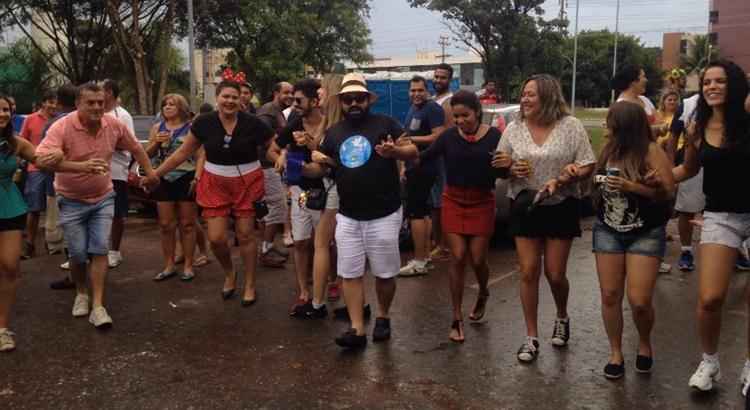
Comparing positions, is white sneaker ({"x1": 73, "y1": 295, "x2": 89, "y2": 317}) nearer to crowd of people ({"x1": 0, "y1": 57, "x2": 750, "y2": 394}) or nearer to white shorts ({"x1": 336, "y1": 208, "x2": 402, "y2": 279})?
crowd of people ({"x1": 0, "y1": 57, "x2": 750, "y2": 394})

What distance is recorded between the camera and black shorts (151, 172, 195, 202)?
282 inches

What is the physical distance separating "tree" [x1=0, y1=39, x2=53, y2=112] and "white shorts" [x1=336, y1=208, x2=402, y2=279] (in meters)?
26.0

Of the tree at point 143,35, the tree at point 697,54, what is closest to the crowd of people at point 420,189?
the tree at point 143,35

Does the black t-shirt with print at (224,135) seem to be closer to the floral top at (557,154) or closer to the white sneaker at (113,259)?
the white sneaker at (113,259)

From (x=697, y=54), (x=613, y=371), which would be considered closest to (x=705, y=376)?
(x=613, y=371)

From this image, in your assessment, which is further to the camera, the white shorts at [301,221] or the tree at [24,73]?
the tree at [24,73]

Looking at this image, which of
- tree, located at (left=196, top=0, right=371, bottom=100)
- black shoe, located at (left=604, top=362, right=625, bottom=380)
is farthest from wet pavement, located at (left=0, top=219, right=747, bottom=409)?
tree, located at (left=196, top=0, right=371, bottom=100)

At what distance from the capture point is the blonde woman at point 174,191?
718cm

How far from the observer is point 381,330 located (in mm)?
5348

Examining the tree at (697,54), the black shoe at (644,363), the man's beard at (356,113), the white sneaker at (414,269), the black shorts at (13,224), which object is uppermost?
the tree at (697,54)

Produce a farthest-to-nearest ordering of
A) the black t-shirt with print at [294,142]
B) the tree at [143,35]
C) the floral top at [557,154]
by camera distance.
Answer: the tree at [143,35] < the black t-shirt with print at [294,142] < the floral top at [557,154]

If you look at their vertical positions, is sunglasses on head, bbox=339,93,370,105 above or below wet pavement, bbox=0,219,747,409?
above

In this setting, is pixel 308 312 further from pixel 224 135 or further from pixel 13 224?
pixel 13 224

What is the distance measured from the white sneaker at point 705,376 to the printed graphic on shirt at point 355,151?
8.03 feet
